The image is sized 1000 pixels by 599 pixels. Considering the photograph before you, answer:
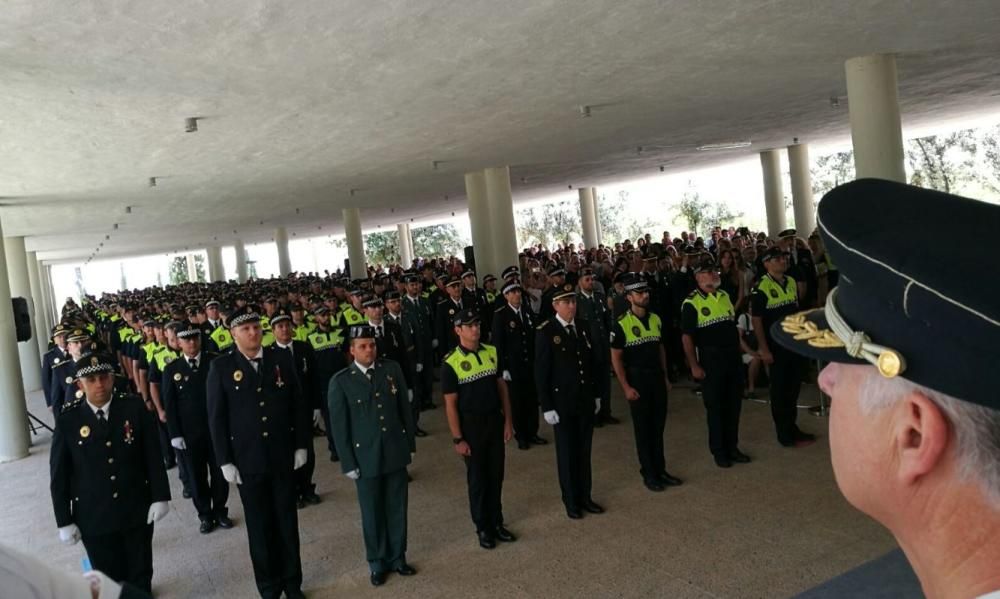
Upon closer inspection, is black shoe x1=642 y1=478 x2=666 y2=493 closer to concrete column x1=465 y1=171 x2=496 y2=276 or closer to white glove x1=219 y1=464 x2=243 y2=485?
white glove x1=219 y1=464 x2=243 y2=485

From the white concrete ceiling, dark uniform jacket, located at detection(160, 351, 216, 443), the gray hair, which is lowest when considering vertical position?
dark uniform jacket, located at detection(160, 351, 216, 443)

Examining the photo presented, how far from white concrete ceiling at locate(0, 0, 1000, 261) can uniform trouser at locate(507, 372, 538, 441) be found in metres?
3.83

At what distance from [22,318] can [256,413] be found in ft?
31.3

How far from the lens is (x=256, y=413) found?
587 cm

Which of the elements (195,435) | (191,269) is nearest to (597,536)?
(195,435)

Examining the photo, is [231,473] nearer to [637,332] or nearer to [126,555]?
[126,555]

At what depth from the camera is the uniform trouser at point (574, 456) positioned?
677 centimetres

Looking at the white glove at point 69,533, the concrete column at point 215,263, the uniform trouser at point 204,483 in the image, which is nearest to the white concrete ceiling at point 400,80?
the white glove at point 69,533

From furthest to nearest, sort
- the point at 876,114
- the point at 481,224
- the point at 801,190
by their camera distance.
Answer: the point at 801,190 → the point at 481,224 → the point at 876,114

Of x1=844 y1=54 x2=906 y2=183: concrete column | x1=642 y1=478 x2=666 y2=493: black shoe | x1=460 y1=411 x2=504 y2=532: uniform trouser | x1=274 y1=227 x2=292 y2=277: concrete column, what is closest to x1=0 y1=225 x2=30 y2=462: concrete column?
x1=460 y1=411 x2=504 y2=532: uniform trouser

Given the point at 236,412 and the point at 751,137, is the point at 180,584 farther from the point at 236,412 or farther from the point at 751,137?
the point at 751,137

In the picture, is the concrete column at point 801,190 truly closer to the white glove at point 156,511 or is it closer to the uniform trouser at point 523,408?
the uniform trouser at point 523,408

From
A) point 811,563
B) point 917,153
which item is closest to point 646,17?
point 811,563

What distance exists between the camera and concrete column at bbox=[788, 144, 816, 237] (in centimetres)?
2283
